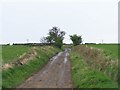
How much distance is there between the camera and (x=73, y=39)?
460 feet

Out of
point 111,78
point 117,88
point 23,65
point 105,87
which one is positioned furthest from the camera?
point 23,65

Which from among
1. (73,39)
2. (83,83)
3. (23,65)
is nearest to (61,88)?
(83,83)

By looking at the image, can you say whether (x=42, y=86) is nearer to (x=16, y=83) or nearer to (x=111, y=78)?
(x=16, y=83)

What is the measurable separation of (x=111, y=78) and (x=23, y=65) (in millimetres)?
16235

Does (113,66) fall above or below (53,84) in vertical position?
above

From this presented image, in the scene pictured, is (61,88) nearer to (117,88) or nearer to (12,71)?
(117,88)

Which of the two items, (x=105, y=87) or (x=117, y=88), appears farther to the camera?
(x=105, y=87)

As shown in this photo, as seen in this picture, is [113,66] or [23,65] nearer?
[113,66]

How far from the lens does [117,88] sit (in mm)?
17578

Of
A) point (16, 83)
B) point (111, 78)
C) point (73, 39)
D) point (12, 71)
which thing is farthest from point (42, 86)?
point (73, 39)

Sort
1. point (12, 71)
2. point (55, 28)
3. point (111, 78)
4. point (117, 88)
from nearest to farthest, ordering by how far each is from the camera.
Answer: point (117, 88) → point (111, 78) → point (12, 71) → point (55, 28)

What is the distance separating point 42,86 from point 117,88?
7.26 metres

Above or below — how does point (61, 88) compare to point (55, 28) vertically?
below

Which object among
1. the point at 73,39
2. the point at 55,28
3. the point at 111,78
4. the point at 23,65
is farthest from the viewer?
the point at 55,28
